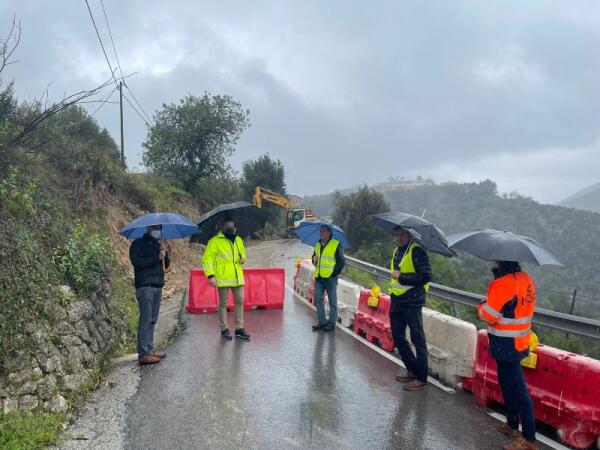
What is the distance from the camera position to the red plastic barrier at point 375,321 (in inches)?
285

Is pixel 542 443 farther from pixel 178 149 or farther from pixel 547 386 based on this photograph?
pixel 178 149

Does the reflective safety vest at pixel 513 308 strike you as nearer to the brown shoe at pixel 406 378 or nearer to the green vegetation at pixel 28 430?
the brown shoe at pixel 406 378

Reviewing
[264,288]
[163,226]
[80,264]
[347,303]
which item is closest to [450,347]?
[347,303]

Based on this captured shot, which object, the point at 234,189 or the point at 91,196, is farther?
the point at 234,189

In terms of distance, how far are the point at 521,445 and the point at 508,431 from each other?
0.36 metres

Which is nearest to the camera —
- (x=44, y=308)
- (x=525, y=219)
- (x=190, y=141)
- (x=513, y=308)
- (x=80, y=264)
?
(x=513, y=308)

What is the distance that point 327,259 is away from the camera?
8102mm

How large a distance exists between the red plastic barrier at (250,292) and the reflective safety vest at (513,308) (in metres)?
6.56

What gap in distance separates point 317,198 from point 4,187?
470ft

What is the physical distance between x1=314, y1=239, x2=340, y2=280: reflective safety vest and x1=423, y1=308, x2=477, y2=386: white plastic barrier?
2.22m

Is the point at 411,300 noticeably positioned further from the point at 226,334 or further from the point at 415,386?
the point at 226,334

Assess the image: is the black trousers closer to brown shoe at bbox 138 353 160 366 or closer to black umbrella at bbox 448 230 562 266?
black umbrella at bbox 448 230 562 266

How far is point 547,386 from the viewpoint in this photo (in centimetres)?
454

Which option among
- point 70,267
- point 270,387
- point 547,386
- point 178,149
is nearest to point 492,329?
point 547,386
